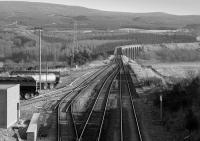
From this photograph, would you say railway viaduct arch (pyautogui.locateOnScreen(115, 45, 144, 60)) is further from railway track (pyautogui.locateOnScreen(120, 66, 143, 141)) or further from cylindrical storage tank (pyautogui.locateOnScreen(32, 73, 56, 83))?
railway track (pyautogui.locateOnScreen(120, 66, 143, 141))

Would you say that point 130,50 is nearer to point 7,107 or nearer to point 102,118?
→ point 102,118

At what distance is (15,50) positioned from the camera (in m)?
108

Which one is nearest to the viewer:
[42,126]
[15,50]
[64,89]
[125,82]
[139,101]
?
[42,126]

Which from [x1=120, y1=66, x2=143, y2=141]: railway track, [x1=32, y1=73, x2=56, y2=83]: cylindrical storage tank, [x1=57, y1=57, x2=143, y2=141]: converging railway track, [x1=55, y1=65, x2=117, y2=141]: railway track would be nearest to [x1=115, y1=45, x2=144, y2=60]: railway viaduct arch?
[x1=32, y1=73, x2=56, y2=83]: cylindrical storage tank

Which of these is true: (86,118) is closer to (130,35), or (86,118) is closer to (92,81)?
(92,81)

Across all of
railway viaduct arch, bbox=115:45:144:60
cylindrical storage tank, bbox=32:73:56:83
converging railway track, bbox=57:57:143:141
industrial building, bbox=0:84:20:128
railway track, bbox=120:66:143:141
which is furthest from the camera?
railway viaduct arch, bbox=115:45:144:60

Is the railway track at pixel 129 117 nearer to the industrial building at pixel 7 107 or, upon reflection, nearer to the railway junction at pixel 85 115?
the railway junction at pixel 85 115

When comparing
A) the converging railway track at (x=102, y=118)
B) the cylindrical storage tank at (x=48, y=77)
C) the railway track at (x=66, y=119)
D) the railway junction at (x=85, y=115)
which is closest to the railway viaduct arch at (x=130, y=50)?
the cylindrical storage tank at (x=48, y=77)

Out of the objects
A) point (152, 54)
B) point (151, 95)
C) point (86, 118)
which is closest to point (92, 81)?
point (151, 95)

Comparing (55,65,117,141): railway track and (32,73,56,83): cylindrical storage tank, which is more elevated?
(32,73,56,83): cylindrical storage tank

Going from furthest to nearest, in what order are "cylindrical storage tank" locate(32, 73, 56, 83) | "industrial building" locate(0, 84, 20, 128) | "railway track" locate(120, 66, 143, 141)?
"cylindrical storage tank" locate(32, 73, 56, 83), "industrial building" locate(0, 84, 20, 128), "railway track" locate(120, 66, 143, 141)

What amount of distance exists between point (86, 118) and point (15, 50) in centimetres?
8675

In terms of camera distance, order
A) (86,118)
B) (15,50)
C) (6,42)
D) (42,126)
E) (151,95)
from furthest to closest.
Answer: (6,42), (15,50), (151,95), (86,118), (42,126)

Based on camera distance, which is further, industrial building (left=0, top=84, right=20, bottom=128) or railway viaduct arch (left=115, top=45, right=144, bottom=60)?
railway viaduct arch (left=115, top=45, right=144, bottom=60)
